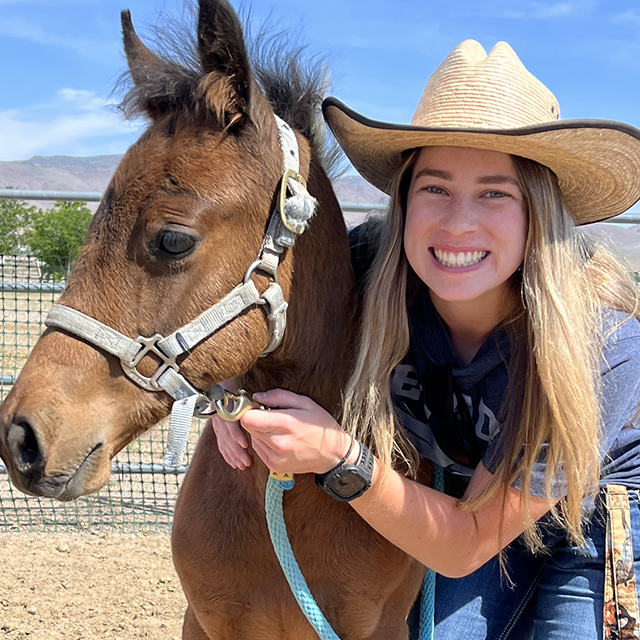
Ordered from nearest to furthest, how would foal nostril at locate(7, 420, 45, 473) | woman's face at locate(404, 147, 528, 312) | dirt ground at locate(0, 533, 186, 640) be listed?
foal nostril at locate(7, 420, 45, 473) < woman's face at locate(404, 147, 528, 312) < dirt ground at locate(0, 533, 186, 640)

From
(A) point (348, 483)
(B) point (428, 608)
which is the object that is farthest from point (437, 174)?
(B) point (428, 608)

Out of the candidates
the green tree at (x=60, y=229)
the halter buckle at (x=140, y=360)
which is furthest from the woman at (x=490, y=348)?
the green tree at (x=60, y=229)

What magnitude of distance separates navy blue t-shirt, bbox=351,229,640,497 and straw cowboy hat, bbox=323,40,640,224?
14.9 inches

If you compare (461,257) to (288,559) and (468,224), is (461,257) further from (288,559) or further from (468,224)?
(288,559)

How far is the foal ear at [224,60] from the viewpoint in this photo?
145cm

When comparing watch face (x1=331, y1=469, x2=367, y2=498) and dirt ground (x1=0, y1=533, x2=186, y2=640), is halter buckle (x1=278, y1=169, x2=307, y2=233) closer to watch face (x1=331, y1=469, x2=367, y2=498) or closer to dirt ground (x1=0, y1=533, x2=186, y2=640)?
watch face (x1=331, y1=469, x2=367, y2=498)

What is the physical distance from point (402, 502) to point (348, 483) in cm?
19

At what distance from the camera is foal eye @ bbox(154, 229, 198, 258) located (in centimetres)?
145

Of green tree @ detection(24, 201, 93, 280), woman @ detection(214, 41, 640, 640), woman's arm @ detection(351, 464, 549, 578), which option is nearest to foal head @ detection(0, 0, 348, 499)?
woman @ detection(214, 41, 640, 640)

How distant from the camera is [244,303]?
1529mm

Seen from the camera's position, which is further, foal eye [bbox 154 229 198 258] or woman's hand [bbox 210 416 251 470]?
woman's hand [bbox 210 416 251 470]

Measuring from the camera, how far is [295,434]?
158cm

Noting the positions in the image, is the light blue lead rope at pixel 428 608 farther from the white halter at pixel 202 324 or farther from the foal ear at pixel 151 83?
the foal ear at pixel 151 83

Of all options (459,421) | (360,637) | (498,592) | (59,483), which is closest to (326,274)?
(459,421)
